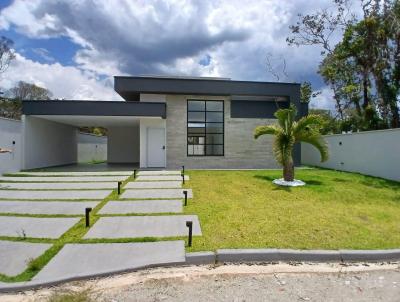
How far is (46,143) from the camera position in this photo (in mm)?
18438

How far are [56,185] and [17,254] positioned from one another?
275 inches

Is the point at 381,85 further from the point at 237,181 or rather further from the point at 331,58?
the point at 237,181

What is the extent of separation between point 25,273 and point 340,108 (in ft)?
90.3

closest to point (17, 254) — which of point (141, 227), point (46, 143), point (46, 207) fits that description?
point (141, 227)

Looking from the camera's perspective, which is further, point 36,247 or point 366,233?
point 366,233

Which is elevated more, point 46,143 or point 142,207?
point 46,143

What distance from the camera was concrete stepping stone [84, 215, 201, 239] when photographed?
223 inches

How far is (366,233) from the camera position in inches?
233

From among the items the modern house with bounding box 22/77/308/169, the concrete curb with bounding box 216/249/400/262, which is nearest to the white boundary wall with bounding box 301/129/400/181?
the modern house with bounding box 22/77/308/169

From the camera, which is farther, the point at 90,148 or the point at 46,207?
the point at 90,148

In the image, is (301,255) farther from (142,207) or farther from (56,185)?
(56,185)

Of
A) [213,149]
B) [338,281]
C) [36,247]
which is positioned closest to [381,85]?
[213,149]

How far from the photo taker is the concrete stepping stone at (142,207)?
7.39 metres

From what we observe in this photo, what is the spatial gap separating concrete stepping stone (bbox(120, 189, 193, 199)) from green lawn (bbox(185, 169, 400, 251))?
616mm
